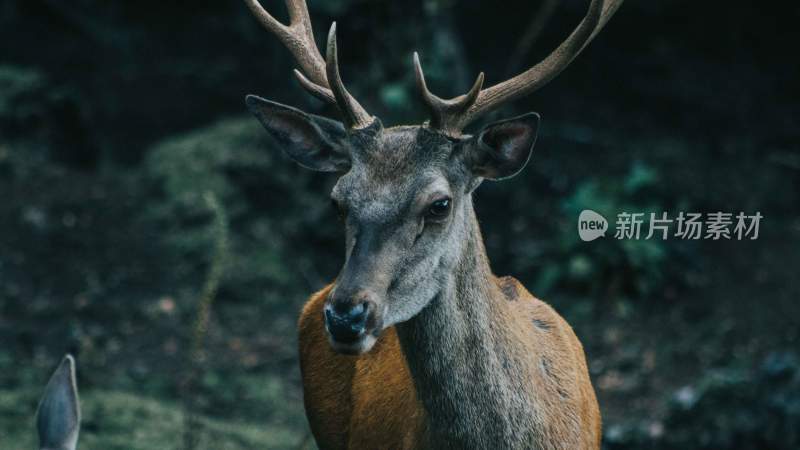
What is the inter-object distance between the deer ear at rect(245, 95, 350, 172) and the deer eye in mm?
582

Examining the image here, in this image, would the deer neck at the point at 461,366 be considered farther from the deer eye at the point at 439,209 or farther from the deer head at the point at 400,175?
the deer eye at the point at 439,209

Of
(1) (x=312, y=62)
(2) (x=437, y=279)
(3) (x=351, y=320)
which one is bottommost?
(3) (x=351, y=320)

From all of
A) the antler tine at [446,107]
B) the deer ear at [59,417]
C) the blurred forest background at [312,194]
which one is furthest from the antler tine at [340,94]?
the blurred forest background at [312,194]

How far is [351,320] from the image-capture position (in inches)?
135

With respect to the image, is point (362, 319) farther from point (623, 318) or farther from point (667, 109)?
point (667, 109)

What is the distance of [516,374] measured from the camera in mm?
3947

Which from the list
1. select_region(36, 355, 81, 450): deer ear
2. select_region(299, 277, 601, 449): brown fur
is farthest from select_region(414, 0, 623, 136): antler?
select_region(36, 355, 81, 450): deer ear

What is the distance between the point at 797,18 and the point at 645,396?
155 inches

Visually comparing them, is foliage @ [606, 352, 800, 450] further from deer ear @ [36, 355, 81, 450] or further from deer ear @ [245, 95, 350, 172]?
deer ear @ [36, 355, 81, 450]

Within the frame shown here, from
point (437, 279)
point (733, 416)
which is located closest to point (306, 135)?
point (437, 279)

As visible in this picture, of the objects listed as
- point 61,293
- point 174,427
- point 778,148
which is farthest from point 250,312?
point 778,148

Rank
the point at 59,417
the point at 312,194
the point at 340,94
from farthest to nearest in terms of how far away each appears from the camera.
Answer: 1. the point at 312,194
2. the point at 340,94
3. the point at 59,417

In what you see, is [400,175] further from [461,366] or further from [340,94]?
[461,366]

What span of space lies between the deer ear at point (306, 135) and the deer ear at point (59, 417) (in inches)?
52.0
